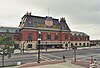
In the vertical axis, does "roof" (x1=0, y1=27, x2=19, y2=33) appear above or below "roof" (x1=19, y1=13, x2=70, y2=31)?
below

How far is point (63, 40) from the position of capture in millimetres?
74000

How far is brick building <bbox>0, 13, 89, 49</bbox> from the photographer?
207 feet

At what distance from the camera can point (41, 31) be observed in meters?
66.6

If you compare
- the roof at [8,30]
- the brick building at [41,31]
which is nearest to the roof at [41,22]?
the brick building at [41,31]

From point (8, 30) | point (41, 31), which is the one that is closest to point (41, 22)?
point (41, 31)

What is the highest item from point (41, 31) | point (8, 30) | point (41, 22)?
point (41, 22)

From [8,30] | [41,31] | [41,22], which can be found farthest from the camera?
[41,22]

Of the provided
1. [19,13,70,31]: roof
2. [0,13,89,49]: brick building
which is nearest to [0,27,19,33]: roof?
[0,13,89,49]: brick building

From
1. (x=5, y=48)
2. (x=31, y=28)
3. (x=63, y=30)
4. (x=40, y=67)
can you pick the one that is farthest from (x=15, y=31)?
(x=40, y=67)

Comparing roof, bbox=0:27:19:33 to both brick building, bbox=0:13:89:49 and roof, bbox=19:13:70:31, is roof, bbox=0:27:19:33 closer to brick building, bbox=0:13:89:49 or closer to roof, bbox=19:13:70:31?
brick building, bbox=0:13:89:49

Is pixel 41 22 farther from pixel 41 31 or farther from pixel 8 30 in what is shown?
pixel 8 30

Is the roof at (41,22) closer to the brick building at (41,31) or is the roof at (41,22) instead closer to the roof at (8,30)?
the brick building at (41,31)

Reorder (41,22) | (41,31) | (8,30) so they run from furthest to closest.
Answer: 1. (41,22)
2. (41,31)
3. (8,30)

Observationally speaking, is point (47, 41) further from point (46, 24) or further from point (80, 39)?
point (80, 39)
